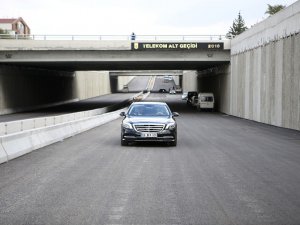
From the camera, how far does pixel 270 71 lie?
1299 inches

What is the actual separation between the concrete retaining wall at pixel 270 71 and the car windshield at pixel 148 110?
11.2 m

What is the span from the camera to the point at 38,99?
203 feet

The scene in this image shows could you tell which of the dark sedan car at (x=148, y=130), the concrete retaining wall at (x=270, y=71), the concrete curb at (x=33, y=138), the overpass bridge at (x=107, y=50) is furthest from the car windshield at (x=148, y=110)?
the overpass bridge at (x=107, y=50)

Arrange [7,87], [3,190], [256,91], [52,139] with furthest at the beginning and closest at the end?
[7,87], [256,91], [52,139], [3,190]

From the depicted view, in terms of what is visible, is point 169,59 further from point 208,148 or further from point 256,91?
point 208,148

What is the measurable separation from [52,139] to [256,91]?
21.9 m

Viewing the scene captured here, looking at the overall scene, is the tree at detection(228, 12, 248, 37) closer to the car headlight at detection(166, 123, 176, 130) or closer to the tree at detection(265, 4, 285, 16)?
the tree at detection(265, 4, 285, 16)

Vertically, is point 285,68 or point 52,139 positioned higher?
point 285,68

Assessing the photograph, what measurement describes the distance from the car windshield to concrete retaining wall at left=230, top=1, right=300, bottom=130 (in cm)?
1119

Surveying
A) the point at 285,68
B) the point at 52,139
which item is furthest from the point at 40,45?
the point at 52,139

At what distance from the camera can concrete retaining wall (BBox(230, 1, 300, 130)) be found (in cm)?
2806

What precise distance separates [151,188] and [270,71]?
84.5ft

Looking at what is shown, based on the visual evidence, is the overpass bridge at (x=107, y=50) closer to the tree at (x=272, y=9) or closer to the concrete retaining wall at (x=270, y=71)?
the concrete retaining wall at (x=270, y=71)

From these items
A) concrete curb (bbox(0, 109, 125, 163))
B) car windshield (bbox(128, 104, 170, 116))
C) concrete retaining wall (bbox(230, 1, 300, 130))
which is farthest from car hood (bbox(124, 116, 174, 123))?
concrete retaining wall (bbox(230, 1, 300, 130))
